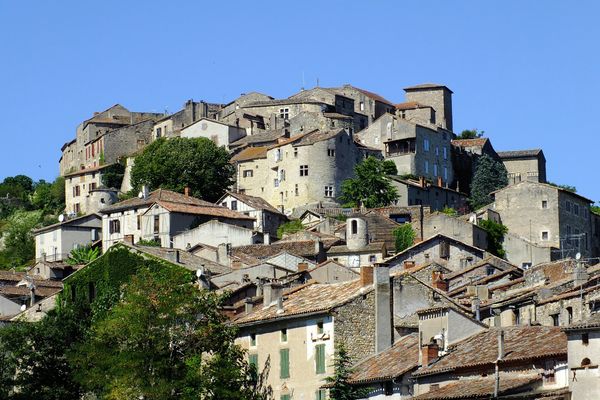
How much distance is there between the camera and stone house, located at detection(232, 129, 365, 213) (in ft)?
433

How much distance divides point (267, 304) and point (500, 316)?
9.24m

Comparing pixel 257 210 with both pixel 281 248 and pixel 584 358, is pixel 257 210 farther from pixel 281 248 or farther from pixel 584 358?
pixel 584 358

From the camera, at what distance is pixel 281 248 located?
100438mm

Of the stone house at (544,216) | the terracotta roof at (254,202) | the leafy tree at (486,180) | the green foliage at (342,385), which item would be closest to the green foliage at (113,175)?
the terracotta roof at (254,202)

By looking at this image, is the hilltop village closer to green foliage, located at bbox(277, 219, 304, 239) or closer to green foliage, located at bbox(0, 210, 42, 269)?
green foliage, located at bbox(277, 219, 304, 239)

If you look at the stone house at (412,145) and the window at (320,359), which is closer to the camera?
the window at (320,359)

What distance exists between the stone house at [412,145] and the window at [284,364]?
7940 cm

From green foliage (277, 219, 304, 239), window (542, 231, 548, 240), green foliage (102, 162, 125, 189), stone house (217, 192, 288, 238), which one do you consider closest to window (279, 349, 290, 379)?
green foliage (277, 219, 304, 239)

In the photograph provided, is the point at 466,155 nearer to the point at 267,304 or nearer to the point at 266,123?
the point at 266,123

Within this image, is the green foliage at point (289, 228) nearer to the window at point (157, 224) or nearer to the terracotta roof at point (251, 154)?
the window at point (157, 224)

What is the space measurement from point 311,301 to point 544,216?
5675cm

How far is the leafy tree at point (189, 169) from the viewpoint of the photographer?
431 ft

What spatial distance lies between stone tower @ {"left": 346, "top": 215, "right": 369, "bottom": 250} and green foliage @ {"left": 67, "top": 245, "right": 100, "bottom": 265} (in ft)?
59.0

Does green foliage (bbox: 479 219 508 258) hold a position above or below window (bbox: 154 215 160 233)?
below
